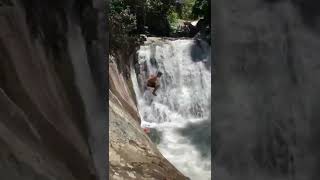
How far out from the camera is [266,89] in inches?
91.9

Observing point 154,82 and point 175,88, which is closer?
point 154,82

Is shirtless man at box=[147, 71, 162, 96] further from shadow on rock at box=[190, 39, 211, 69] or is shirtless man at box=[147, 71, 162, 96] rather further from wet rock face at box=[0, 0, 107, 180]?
wet rock face at box=[0, 0, 107, 180]

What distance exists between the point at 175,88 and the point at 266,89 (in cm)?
1078

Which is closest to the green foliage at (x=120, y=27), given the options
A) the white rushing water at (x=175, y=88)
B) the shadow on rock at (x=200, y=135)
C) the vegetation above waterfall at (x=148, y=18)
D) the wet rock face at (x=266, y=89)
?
the vegetation above waterfall at (x=148, y=18)

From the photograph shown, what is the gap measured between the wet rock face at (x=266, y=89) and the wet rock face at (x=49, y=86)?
63 cm

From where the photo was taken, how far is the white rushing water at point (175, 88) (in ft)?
40.3

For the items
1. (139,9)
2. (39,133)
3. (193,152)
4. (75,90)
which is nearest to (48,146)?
(39,133)

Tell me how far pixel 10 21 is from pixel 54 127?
54cm

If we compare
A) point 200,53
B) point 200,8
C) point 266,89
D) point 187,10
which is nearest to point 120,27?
point 200,53

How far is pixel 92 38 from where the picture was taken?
2611mm

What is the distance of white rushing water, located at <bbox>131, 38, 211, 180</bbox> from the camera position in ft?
40.3

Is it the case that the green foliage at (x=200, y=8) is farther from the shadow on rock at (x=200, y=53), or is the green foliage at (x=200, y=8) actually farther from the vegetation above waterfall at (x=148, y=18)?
the shadow on rock at (x=200, y=53)

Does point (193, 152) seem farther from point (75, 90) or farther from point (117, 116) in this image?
point (75, 90)

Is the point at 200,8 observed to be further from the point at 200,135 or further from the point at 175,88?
the point at 200,135
